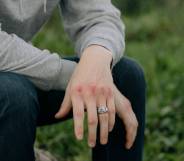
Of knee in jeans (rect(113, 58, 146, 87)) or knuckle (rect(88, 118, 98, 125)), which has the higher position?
knuckle (rect(88, 118, 98, 125))

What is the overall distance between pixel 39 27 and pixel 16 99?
667 millimetres

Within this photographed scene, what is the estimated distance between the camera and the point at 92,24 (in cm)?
282

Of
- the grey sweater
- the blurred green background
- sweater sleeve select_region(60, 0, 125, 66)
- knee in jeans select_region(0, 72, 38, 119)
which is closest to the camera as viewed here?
knee in jeans select_region(0, 72, 38, 119)

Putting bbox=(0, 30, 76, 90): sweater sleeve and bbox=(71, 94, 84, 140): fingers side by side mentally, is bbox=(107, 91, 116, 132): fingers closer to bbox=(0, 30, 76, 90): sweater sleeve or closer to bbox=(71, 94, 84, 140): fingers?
bbox=(71, 94, 84, 140): fingers

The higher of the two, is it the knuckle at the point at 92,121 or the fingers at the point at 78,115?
the fingers at the point at 78,115

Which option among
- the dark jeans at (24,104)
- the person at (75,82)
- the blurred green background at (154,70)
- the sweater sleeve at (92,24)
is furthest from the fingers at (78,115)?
the blurred green background at (154,70)

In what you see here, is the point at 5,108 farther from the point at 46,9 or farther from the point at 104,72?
the point at 46,9

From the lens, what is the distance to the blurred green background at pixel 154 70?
4354 millimetres

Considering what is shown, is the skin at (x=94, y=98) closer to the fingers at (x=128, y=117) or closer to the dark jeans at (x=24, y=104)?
the fingers at (x=128, y=117)

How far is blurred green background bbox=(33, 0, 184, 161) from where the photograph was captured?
4354 millimetres

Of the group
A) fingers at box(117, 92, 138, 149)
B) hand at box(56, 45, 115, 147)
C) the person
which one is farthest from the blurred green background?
hand at box(56, 45, 115, 147)

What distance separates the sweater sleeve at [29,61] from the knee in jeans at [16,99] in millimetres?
113

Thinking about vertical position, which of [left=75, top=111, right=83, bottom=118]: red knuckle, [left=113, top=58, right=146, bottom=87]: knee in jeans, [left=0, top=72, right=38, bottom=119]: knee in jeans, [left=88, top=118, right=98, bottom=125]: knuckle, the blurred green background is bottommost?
the blurred green background

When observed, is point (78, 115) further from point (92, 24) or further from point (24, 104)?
point (92, 24)
